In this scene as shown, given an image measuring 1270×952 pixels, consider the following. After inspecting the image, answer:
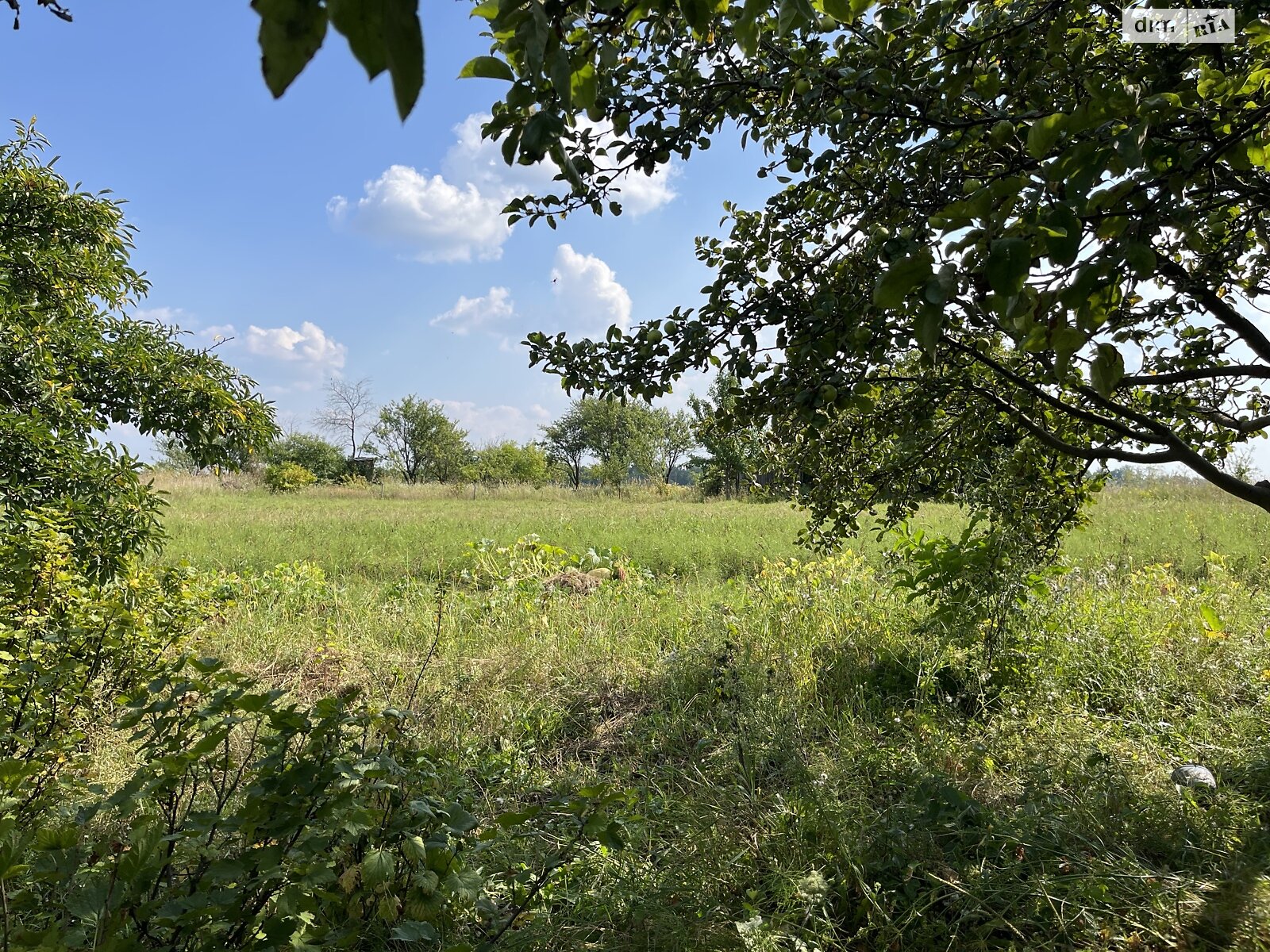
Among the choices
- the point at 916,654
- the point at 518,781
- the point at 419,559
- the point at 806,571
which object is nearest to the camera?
the point at 518,781

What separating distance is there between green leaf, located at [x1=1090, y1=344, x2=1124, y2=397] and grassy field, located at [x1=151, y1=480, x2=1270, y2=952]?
6.46ft

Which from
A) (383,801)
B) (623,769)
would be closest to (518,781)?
(623,769)

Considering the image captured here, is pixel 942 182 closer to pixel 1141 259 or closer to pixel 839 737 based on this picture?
pixel 1141 259

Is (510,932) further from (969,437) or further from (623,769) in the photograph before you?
(969,437)

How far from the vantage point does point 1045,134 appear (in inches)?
39.1

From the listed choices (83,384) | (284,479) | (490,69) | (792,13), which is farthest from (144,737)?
(284,479)

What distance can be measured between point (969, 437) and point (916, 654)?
186cm

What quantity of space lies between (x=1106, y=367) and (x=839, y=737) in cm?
322

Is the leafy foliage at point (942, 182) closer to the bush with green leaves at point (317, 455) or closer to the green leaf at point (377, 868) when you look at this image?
the green leaf at point (377, 868)

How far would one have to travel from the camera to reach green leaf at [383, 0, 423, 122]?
39 centimetres

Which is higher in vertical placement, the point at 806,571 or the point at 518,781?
the point at 806,571

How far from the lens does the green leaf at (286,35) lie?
1.40ft

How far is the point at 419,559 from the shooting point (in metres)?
10.5

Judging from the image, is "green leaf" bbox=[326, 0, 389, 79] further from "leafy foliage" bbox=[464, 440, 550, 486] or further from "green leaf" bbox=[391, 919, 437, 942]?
"leafy foliage" bbox=[464, 440, 550, 486]
